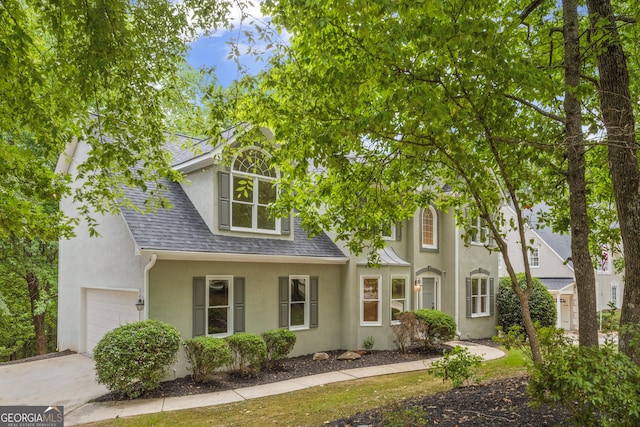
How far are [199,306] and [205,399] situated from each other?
2498mm

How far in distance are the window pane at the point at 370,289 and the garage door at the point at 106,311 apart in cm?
688

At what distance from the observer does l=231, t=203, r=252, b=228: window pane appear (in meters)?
11.8

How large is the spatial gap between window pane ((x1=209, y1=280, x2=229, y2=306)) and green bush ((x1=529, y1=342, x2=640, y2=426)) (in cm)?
839

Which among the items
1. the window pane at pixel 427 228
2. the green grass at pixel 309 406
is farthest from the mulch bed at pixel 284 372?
the window pane at pixel 427 228

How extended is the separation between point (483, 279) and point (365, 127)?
594 inches

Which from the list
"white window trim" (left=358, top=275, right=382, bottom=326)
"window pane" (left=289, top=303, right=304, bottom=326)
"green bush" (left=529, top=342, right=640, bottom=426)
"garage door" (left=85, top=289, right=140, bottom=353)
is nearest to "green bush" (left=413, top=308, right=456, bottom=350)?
"white window trim" (left=358, top=275, right=382, bottom=326)

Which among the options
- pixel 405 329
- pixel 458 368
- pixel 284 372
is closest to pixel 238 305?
pixel 284 372

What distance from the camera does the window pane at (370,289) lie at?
46.2 feet

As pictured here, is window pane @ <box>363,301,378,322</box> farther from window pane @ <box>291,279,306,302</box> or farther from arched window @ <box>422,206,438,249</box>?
arched window @ <box>422,206,438,249</box>

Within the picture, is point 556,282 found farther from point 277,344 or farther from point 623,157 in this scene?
point 623,157

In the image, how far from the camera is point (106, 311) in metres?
11.9

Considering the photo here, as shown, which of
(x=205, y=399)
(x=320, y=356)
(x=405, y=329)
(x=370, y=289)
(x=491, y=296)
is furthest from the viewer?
(x=491, y=296)

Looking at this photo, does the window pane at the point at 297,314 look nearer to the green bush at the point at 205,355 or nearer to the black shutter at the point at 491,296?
the green bush at the point at 205,355

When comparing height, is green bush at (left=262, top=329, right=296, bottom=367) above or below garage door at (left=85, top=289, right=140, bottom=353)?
below
